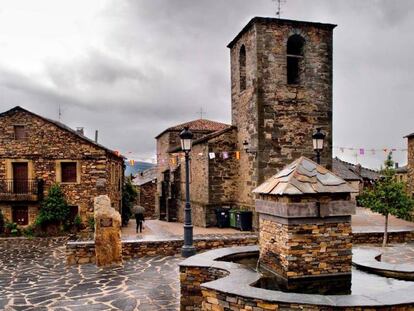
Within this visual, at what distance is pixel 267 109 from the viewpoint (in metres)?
18.8

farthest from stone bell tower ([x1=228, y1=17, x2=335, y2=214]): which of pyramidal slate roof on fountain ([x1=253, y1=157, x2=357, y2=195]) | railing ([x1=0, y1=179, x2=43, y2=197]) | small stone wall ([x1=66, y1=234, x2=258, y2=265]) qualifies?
pyramidal slate roof on fountain ([x1=253, y1=157, x2=357, y2=195])

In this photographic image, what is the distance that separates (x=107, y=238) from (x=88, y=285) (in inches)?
79.6

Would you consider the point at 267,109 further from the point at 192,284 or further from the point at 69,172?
the point at 192,284

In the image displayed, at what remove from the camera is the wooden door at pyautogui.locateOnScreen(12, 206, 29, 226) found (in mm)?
20266

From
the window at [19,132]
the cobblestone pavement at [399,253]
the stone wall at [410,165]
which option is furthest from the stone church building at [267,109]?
the window at [19,132]

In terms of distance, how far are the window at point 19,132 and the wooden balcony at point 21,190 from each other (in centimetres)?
219

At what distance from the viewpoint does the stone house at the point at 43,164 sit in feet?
66.4

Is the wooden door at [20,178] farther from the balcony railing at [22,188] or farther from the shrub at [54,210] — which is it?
the shrub at [54,210]

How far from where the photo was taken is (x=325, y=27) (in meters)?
19.7

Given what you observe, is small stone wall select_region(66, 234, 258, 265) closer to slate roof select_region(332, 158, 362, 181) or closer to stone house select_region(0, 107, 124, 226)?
stone house select_region(0, 107, 124, 226)

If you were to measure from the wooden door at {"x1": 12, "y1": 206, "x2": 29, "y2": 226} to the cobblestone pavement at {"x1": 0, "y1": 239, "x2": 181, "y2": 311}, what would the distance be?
25.7 feet

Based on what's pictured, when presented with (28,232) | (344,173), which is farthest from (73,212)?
(344,173)

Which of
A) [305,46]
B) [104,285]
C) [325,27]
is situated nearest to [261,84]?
[305,46]

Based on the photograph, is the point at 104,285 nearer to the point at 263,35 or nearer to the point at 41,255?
the point at 41,255
